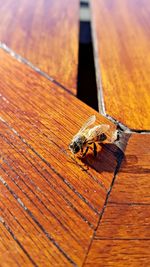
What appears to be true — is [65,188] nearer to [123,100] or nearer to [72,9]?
[123,100]

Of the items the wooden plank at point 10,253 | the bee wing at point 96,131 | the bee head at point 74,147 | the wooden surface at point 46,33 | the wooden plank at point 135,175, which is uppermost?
the wooden surface at point 46,33

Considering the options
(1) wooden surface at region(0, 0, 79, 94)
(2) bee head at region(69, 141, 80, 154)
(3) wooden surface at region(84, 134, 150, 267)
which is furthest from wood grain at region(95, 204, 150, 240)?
(1) wooden surface at region(0, 0, 79, 94)

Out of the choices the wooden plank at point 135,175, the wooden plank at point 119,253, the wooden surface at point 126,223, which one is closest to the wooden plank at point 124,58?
the wooden plank at point 135,175

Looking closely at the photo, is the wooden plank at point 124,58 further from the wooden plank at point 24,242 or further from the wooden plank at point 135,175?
the wooden plank at point 24,242

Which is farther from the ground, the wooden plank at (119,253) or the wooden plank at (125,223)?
the wooden plank at (125,223)

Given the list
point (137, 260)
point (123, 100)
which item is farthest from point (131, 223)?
point (123, 100)

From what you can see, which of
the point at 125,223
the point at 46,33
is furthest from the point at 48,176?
the point at 46,33

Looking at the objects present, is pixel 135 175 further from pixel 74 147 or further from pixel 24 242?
pixel 24 242

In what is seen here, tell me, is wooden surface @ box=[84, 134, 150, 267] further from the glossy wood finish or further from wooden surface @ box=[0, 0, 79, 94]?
wooden surface @ box=[0, 0, 79, 94]
